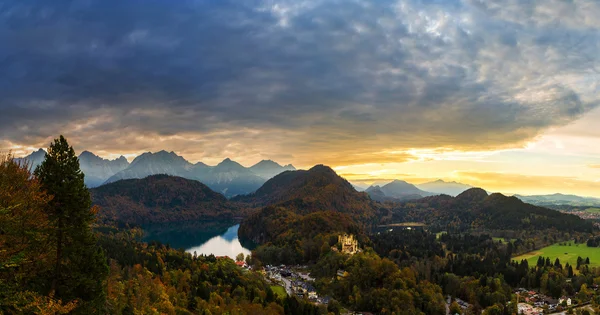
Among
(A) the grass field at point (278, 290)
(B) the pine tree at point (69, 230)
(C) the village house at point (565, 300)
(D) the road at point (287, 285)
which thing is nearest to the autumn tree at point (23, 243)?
(B) the pine tree at point (69, 230)

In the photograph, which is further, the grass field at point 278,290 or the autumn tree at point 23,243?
the grass field at point 278,290

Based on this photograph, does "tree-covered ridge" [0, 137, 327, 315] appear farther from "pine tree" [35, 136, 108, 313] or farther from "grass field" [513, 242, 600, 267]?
"grass field" [513, 242, 600, 267]

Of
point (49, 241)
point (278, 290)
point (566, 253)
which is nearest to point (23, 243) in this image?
point (49, 241)

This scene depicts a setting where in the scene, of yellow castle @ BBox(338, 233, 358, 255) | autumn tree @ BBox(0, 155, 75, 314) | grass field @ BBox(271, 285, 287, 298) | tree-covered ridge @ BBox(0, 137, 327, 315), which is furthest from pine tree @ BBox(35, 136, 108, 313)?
yellow castle @ BBox(338, 233, 358, 255)

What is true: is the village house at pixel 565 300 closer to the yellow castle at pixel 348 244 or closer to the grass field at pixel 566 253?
the grass field at pixel 566 253

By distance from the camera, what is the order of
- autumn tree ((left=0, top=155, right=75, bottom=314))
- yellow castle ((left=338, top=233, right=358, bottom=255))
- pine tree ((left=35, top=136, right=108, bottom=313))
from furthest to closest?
1. yellow castle ((left=338, top=233, right=358, bottom=255))
2. pine tree ((left=35, top=136, right=108, bottom=313))
3. autumn tree ((left=0, top=155, right=75, bottom=314))

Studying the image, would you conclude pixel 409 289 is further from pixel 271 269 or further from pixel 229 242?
pixel 229 242
